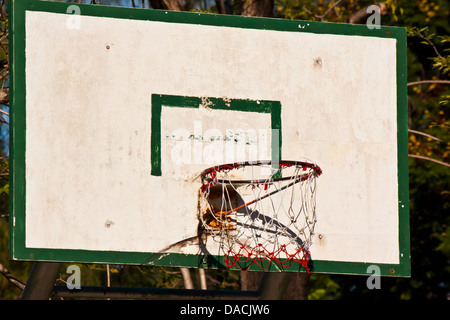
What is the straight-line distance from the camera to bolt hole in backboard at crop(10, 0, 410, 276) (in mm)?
7055

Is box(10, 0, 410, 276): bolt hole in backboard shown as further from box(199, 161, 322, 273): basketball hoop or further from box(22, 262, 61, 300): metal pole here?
box(22, 262, 61, 300): metal pole

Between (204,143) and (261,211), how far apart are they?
641 mm

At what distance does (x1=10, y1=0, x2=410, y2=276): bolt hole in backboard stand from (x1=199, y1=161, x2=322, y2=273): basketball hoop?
1 cm

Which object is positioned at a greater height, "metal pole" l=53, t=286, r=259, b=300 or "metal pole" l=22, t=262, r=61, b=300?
"metal pole" l=22, t=262, r=61, b=300

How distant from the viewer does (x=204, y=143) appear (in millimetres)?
7305

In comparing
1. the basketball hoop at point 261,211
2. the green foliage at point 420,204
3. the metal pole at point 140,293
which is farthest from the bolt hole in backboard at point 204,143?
the green foliage at point 420,204

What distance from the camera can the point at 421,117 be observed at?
17.1m

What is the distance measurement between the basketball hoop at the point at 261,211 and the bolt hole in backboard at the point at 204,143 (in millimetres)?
11

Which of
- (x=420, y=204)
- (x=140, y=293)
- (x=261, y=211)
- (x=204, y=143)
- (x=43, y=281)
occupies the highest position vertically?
(x=204, y=143)

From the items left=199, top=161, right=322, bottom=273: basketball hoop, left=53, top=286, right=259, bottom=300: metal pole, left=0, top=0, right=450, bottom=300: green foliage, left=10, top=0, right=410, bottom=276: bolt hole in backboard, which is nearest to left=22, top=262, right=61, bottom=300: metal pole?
left=53, top=286, right=259, bottom=300: metal pole

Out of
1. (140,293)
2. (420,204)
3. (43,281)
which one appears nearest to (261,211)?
(140,293)

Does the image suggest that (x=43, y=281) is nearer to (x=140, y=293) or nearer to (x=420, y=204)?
(x=140, y=293)

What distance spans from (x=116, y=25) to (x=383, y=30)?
2086mm

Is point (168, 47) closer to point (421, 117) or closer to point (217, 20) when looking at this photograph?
point (217, 20)
